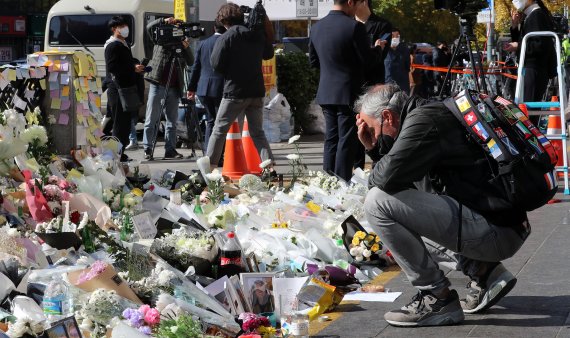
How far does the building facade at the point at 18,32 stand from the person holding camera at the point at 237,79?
2278 centimetres

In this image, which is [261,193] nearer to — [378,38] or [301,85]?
[378,38]

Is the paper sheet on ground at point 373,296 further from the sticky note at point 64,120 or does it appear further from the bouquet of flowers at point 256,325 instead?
the sticky note at point 64,120

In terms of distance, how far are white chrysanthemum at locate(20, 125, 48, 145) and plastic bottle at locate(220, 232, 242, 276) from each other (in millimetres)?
2458

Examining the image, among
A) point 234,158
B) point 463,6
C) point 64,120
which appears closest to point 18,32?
point 234,158

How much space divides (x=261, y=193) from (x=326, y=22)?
1893 millimetres

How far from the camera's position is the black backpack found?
16.8ft

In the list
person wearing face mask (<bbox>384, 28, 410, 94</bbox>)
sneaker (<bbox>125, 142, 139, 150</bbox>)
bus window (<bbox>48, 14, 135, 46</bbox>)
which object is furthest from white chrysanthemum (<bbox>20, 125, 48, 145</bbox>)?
bus window (<bbox>48, 14, 135, 46</bbox>)

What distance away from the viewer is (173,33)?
13547mm

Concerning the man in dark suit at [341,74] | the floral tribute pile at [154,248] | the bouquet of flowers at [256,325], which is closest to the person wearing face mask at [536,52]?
the man in dark suit at [341,74]

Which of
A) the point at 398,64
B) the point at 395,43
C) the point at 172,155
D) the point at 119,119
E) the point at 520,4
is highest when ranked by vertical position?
the point at 520,4

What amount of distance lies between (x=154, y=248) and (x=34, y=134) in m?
2.38

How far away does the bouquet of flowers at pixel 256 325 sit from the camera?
199 inches

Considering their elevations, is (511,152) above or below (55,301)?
above

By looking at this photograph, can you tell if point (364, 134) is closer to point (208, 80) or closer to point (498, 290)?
point (498, 290)
